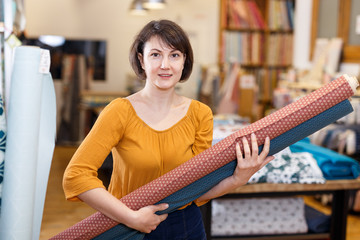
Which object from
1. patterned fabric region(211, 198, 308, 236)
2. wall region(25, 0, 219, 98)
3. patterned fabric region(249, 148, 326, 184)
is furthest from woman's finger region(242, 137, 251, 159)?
wall region(25, 0, 219, 98)

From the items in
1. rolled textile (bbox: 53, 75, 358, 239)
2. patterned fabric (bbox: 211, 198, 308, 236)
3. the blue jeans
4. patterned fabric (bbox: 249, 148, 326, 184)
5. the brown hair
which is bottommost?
patterned fabric (bbox: 211, 198, 308, 236)

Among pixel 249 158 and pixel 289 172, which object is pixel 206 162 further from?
pixel 289 172

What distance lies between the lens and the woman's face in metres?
1.29

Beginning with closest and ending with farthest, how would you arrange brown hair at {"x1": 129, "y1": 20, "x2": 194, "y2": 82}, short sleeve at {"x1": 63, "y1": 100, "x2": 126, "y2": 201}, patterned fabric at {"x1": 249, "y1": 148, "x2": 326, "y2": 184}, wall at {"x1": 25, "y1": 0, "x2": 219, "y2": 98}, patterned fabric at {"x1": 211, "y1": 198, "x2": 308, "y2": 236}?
short sleeve at {"x1": 63, "y1": 100, "x2": 126, "y2": 201}
brown hair at {"x1": 129, "y1": 20, "x2": 194, "y2": 82}
patterned fabric at {"x1": 249, "y1": 148, "x2": 326, "y2": 184}
patterned fabric at {"x1": 211, "y1": 198, "x2": 308, "y2": 236}
wall at {"x1": 25, "y1": 0, "x2": 219, "y2": 98}

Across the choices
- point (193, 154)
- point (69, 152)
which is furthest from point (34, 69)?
point (69, 152)

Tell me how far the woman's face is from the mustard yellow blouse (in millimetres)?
116

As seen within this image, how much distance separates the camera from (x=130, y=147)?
50.8 inches

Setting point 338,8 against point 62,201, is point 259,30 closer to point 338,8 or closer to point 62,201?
point 338,8

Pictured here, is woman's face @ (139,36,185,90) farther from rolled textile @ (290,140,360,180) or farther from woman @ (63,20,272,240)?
rolled textile @ (290,140,360,180)

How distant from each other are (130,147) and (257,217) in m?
1.40

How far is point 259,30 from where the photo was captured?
268 inches

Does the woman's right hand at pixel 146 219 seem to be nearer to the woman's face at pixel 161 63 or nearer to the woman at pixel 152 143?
the woman at pixel 152 143

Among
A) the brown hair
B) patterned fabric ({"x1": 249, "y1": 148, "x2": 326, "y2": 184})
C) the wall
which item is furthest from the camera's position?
the wall

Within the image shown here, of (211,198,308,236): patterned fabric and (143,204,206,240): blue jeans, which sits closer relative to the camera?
(143,204,206,240): blue jeans
